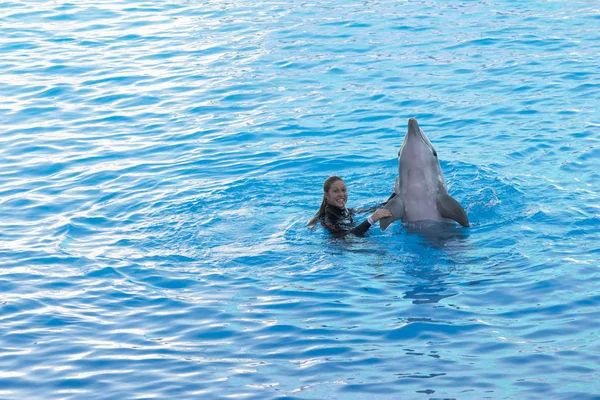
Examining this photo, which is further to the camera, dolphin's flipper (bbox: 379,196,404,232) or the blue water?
dolphin's flipper (bbox: 379,196,404,232)

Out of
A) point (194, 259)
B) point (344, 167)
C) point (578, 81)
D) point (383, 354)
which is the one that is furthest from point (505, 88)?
point (383, 354)

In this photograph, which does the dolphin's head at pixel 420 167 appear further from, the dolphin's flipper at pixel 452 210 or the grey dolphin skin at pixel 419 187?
the dolphin's flipper at pixel 452 210

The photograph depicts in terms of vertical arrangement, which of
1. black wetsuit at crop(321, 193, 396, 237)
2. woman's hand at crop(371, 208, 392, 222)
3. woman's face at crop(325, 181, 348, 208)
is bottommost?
black wetsuit at crop(321, 193, 396, 237)

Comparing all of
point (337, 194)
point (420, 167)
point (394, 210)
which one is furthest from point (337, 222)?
point (420, 167)

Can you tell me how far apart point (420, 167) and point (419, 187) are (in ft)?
0.72

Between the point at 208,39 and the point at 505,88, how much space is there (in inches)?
281

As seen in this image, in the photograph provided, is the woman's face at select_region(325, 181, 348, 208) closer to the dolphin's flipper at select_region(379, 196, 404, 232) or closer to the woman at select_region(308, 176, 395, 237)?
the woman at select_region(308, 176, 395, 237)

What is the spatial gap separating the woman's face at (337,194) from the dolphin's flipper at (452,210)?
1039mm

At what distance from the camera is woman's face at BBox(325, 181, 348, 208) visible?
9578 millimetres

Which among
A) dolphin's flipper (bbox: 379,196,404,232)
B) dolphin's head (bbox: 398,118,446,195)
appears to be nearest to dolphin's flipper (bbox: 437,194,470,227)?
dolphin's head (bbox: 398,118,446,195)

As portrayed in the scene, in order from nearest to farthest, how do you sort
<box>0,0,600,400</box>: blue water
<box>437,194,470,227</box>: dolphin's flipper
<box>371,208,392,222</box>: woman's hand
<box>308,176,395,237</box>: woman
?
1. <box>0,0,600,400</box>: blue water
2. <box>371,208,392,222</box>: woman's hand
3. <box>437,194,470,227</box>: dolphin's flipper
4. <box>308,176,395,237</box>: woman

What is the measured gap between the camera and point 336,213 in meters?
9.75

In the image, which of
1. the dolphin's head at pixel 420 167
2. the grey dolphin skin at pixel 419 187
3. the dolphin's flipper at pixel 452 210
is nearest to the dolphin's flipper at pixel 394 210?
the grey dolphin skin at pixel 419 187

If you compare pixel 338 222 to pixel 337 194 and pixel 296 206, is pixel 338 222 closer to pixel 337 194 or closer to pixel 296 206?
pixel 337 194
